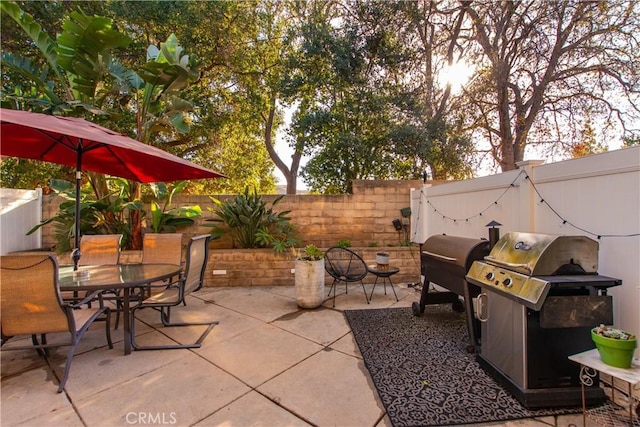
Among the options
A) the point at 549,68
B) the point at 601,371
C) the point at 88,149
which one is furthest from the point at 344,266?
the point at 549,68

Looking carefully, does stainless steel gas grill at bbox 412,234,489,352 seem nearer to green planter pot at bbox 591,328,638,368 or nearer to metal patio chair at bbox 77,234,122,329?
green planter pot at bbox 591,328,638,368

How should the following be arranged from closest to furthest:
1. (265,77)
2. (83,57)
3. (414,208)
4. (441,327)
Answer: (441,327), (83,57), (414,208), (265,77)

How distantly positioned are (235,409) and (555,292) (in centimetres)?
257

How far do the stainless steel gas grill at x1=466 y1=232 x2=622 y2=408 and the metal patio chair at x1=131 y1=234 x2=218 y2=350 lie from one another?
9.83ft

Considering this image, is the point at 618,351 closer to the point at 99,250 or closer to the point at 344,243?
the point at 344,243

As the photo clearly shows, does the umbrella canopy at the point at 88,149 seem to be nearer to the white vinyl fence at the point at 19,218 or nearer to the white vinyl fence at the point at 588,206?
the white vinyl fence at the point at 19,218

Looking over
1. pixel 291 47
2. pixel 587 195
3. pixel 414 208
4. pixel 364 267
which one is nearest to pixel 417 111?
pixel 414 208

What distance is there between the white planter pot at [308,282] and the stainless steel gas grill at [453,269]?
56.4 inches

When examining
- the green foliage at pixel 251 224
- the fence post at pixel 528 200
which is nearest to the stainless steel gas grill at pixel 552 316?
the fence post at pixel 528 200

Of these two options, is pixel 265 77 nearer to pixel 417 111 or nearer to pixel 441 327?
pixel 417 111

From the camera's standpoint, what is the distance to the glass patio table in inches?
104

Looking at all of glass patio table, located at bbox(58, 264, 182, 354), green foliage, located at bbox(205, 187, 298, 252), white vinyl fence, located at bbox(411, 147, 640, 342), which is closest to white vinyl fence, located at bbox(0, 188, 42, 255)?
glass patio table, located at bbox(58, 264, 182, 354)

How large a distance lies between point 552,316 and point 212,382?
2756mm

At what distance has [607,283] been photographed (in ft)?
6.69
